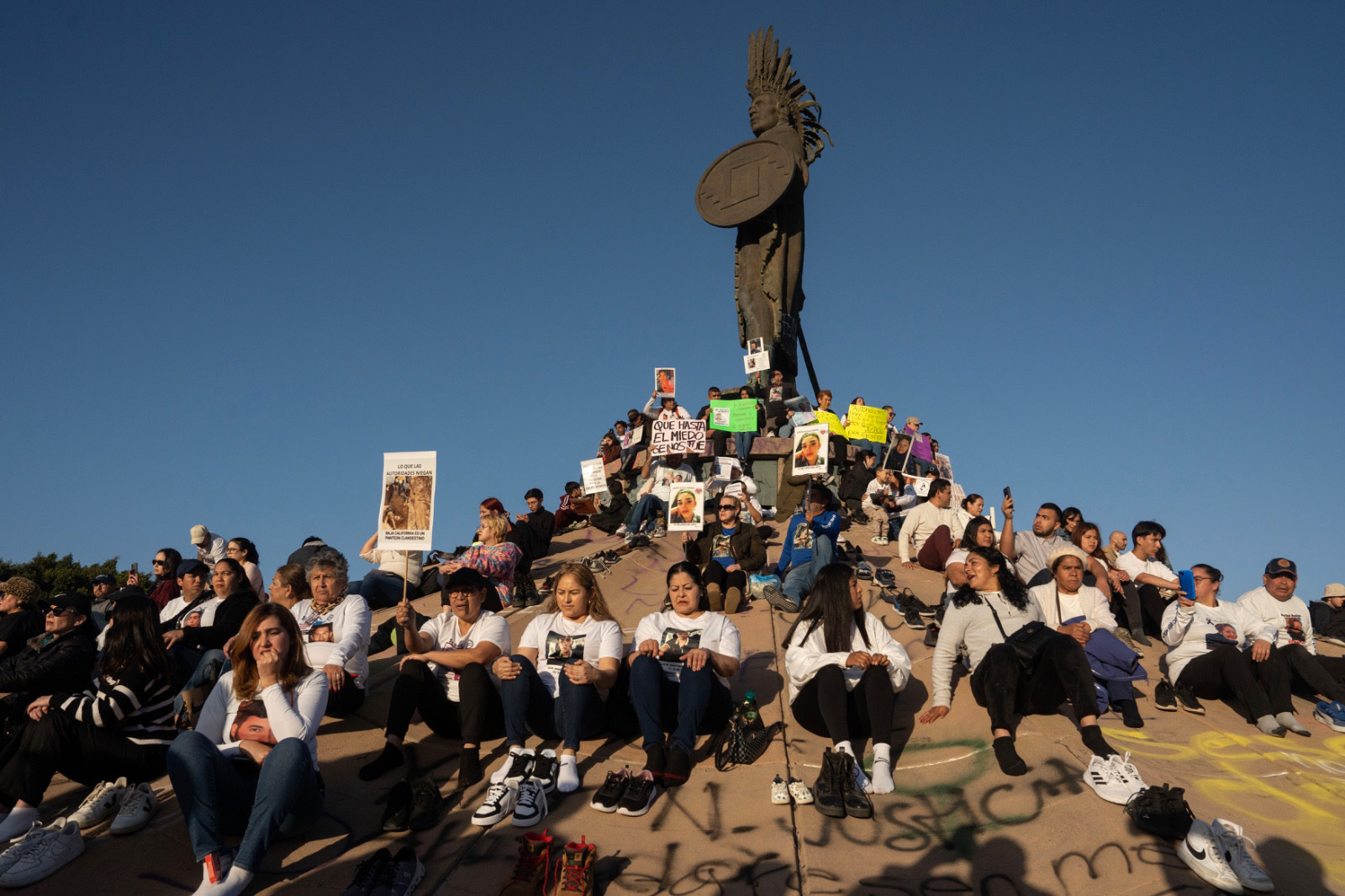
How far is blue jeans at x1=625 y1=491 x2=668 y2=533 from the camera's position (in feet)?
41.2

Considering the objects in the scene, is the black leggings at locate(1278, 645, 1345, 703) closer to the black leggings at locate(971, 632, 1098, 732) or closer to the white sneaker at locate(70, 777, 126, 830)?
the black leggings at locate(971, 632, 1098, 732)

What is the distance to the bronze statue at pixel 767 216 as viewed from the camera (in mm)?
18734

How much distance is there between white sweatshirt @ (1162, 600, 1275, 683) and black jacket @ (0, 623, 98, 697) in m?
7.80

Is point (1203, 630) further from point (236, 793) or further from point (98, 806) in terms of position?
point (98, 806)

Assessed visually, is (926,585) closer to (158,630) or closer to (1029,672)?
(1029,672)

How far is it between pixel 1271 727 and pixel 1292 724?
0.15m

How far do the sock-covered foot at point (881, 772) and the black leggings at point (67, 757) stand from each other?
3745mm

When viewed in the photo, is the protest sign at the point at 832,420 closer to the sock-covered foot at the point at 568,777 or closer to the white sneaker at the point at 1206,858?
the sock-covered foot at the point at 568,777

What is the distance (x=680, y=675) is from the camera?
5.21 metres

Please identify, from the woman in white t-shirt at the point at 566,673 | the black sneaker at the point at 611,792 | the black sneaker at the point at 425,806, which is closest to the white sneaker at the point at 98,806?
the black sneaker at the point at 425,806

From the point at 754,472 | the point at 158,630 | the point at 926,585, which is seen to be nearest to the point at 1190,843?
the point at 158,630

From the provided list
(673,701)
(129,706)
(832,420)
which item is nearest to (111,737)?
(129,706)

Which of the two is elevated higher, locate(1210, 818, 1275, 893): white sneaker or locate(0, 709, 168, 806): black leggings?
locate(0, 709, 168, 806): black leggings

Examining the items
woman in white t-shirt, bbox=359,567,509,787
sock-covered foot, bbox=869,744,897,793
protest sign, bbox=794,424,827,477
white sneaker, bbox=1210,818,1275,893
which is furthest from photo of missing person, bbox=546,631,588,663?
protest sign, bbox=794,424,827,477
